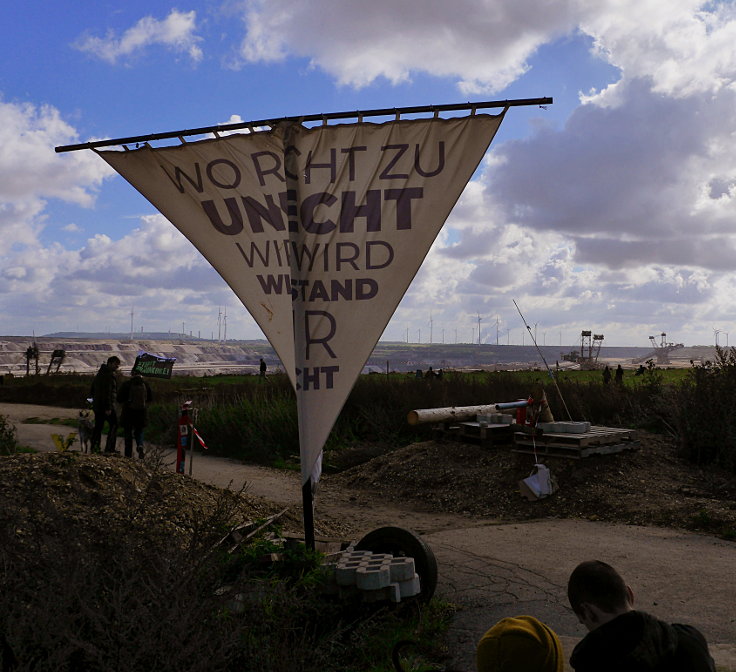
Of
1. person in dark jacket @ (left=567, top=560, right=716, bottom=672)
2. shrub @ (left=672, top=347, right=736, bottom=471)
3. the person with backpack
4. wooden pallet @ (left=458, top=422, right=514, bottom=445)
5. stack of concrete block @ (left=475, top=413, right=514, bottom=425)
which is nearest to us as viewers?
person in dark jacket @ (left=567, top=560, right=716, bottom=672)

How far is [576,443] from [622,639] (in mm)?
8352

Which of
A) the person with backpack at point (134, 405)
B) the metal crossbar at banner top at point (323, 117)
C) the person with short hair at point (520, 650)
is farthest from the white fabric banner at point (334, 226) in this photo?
the person with backpack at point (134, 405)

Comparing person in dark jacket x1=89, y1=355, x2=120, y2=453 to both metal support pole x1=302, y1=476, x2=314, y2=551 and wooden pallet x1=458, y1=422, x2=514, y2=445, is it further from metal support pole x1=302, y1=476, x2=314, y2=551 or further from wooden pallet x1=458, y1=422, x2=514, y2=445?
metal support pole x1=302, y1=476, x2=314, y2=551

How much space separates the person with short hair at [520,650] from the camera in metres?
2.91

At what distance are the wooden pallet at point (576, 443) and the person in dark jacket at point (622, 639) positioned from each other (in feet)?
26.8

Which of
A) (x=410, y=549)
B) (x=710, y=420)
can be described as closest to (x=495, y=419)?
(x=710, y=420)

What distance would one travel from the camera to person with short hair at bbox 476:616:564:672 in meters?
2.91

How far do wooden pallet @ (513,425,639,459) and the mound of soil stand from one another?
0.42ft

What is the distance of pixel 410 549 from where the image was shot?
17.9 feet

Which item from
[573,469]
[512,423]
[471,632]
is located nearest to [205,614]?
[471,632]

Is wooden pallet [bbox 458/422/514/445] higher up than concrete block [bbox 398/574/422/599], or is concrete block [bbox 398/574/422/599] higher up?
wooden pallet [bbox 458/422/514/445]

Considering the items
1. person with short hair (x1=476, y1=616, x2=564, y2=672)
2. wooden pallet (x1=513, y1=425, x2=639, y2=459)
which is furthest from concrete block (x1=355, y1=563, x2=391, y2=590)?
wooden pallet (x1=513, y1=425, x2=639, y2=459)

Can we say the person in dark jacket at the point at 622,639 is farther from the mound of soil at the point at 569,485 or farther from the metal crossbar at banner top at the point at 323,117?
the mound of soil at the point at 569,485

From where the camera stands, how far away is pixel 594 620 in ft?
9.55
